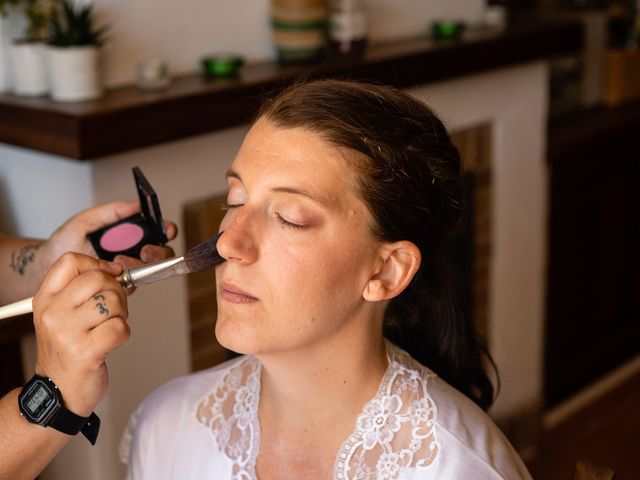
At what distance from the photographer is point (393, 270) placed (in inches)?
54.6

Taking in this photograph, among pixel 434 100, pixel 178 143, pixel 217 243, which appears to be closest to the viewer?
pixel 217 243

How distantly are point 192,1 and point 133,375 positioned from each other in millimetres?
829

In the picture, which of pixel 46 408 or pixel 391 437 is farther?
pixel 391 437

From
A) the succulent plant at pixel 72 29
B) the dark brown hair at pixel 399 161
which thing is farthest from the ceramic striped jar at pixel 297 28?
the dark brown hair at pixel 399 161

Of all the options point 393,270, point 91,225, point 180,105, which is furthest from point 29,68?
point 393,270

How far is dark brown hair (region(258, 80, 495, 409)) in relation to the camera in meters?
1.33

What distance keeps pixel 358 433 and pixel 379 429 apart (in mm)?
31

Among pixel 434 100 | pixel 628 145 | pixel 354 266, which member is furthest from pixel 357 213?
pixel 628 145

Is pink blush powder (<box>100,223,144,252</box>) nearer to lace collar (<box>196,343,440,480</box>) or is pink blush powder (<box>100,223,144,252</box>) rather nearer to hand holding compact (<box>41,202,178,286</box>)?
hand holding compact (<box>41,202,178,286</box>)

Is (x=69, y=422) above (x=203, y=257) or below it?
below

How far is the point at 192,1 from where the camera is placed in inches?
85.6

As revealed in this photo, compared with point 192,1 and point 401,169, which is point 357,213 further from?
point 192,1

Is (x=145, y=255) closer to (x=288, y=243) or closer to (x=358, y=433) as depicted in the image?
(x=288, y=243)

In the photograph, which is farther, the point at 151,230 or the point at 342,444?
the point at 151,230
